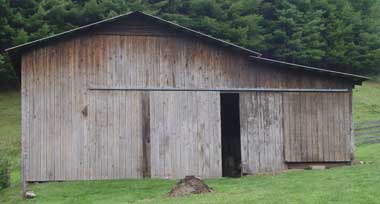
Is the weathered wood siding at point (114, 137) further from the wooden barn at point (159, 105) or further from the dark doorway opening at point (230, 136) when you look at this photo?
the dark doorway opening at point (230, 136)

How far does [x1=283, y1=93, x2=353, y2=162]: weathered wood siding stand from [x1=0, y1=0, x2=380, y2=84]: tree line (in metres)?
21.6

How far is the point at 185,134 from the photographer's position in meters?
17.2

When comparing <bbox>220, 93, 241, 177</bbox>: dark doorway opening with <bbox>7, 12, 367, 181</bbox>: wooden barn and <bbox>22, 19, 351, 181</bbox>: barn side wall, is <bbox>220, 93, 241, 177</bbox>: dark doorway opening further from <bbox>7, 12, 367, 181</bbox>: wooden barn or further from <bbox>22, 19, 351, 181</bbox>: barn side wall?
<bbox>22, 19, 351, 181</bbox>: barn side wall

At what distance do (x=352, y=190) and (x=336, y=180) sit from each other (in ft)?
6.91

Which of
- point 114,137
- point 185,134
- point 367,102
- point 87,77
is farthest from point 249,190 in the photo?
point 367,102

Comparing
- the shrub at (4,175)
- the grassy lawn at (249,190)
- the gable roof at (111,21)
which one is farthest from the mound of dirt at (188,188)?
the shrub at (4,175)

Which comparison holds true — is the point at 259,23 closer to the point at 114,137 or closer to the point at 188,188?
the point at 114,137

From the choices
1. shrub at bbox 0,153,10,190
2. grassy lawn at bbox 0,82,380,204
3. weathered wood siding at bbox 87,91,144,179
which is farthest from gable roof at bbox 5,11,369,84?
grassy lawn at bbox 0,82,380,204

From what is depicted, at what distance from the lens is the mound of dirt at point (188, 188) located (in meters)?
12.9

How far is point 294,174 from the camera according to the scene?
54.5ft

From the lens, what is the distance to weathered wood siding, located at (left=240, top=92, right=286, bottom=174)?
697 inches

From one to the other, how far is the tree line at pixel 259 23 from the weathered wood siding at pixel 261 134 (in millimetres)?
21146

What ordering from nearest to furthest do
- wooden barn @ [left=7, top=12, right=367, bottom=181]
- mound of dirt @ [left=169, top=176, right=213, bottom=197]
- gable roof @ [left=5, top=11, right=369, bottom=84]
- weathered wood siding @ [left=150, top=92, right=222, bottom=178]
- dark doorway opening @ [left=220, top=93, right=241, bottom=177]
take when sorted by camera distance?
mound of dirt @ [left=169, top=176, right=213, bottom=197] < gable roof @ [left=5, top=11, right=369, bottom=84] < wooden barn @ [left=7, top=12, right=367, bottom=181] < weathered wood siding @ [left=150, top=92, right=222, bottom=178] < dark doorway opening @ [left=220, top=93, right=241, bottom=177]

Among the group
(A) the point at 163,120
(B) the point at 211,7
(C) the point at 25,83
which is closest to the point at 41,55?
(C) the point at 25,83
